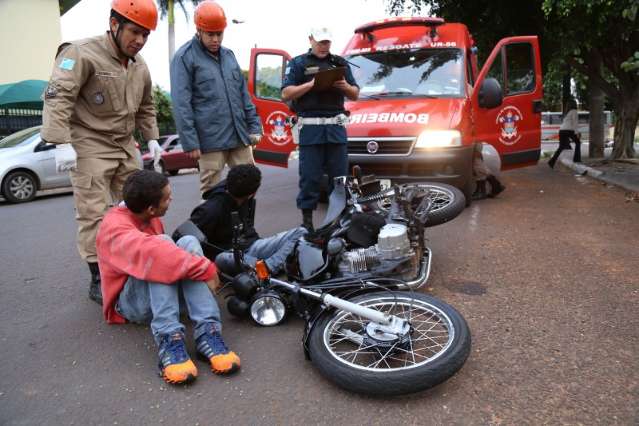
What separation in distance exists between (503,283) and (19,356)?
3.13 m

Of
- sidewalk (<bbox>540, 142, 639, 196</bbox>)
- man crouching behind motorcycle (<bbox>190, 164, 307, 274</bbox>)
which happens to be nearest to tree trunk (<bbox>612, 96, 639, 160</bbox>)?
sidewalk (<bbox>540, 142, 639, 196</bbox>)

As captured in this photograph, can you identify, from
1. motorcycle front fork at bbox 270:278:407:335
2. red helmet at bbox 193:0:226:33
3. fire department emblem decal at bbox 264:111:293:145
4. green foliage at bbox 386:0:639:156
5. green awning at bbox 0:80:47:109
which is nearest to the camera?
motorcycle front fork at bbox 270:278:407:335

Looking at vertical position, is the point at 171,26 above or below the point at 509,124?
above

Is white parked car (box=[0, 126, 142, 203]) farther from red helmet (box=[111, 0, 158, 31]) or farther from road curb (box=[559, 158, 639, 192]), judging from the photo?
road curb (box=[559, 158, 639, 192])

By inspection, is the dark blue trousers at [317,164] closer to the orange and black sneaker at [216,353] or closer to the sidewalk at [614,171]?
the orange and black sneaker at [216,353]

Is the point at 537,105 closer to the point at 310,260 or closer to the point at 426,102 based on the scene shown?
the point at 426,102

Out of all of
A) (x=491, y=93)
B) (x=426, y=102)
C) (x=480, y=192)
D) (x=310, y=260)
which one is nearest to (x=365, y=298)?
(x=310, y=260)

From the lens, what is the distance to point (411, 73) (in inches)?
261

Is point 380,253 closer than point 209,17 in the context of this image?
Yes

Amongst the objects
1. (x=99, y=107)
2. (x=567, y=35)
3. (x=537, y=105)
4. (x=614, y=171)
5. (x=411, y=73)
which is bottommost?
(x=614, y=171)

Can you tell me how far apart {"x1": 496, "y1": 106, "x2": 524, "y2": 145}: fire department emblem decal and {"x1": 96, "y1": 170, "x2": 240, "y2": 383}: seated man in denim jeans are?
5282mm

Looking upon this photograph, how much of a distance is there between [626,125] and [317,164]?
31.1 feet

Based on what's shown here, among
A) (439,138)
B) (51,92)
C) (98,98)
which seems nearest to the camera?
(51,92)

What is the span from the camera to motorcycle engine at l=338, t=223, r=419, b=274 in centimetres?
317
